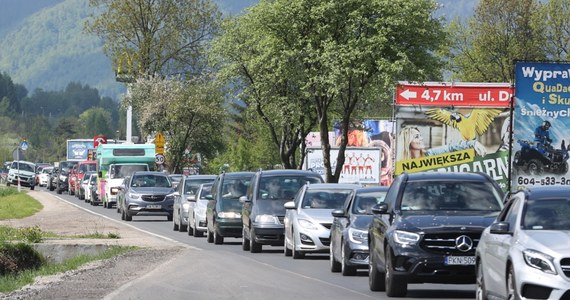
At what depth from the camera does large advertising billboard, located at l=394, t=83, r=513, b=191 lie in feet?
132

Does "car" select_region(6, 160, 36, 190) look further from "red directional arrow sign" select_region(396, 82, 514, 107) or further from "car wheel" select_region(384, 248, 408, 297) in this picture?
"car wheel" select_region(384, 248, 408, 297)

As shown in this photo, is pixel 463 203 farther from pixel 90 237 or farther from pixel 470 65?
pixel 470 65

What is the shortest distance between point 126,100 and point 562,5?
26647 millimetres

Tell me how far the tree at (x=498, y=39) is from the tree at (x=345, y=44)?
25.8 meters

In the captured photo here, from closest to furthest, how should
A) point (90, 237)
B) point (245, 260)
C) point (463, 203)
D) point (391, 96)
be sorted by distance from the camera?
point (463, 203)
point (245, 260)
point (90, 237)
point (391, 96)

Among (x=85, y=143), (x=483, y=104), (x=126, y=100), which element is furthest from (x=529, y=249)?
(x=85, y=143)

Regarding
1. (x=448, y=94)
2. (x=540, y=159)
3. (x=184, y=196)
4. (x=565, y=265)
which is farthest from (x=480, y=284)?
(x=184, y=196)

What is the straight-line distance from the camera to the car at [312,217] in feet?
89.9

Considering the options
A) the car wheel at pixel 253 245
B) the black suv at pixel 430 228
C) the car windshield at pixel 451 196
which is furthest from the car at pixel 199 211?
the car windshield at pixel 451 196

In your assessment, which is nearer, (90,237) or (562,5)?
(90,237)

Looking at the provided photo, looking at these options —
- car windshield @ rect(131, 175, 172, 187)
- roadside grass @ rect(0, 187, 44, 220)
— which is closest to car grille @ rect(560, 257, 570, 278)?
car windshield @ rect(131, 175, 172, 187)

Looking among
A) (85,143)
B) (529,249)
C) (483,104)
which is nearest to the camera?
(529,249)

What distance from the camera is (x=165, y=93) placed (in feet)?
270

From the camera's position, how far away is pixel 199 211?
38.9 meters
